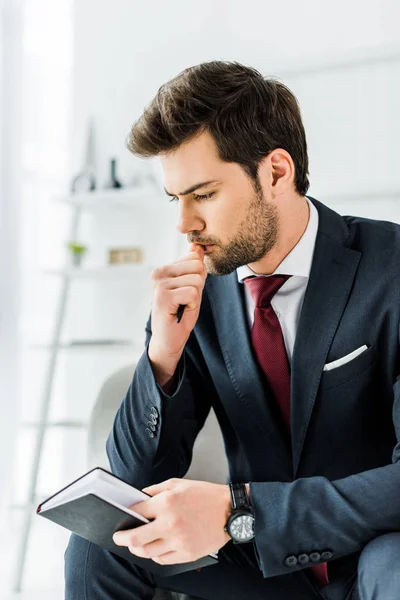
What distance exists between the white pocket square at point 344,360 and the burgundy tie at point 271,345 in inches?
3.9

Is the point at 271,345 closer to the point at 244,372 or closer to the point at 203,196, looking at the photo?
the point at 244,372

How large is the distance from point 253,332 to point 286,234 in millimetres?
233

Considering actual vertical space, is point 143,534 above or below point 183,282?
below

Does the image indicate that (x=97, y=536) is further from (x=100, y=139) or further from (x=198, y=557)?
(x=100, y=139)

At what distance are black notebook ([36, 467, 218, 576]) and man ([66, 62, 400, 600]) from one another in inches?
6.9

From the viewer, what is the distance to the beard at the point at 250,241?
160 centimetres

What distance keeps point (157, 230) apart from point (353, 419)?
96.2 inches

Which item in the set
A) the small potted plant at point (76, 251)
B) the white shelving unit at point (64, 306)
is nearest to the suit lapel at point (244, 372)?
the white shelving unit at point (64, 306)

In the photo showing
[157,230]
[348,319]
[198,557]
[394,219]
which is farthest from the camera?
[157,230]

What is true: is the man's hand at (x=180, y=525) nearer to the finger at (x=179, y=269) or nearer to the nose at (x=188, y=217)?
the finger at (x=179, y=269)

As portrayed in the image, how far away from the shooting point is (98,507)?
114 centimetres

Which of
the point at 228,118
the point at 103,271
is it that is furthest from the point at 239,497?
the point at 103,271

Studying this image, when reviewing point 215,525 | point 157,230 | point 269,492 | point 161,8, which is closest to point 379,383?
point 269,492

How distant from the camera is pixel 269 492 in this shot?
126 cm
